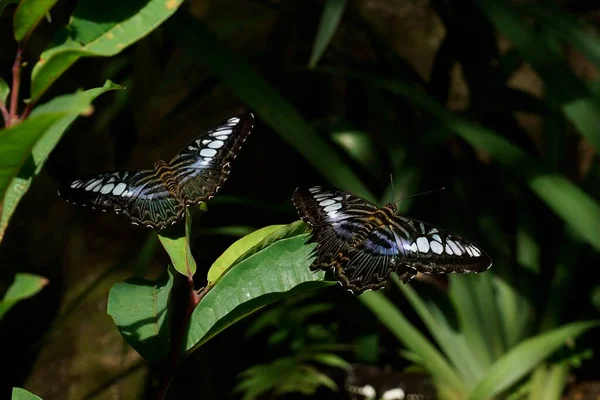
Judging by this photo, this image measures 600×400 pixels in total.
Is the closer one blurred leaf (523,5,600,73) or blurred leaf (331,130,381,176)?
blurred leaf (523,5,600,73)

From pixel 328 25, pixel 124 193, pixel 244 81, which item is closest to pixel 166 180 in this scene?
pixel 124 193

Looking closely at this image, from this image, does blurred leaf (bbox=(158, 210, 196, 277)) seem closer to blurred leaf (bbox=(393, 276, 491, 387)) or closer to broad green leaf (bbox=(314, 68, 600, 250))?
broad green leaf (bbox=(314, 68, 600, 250))

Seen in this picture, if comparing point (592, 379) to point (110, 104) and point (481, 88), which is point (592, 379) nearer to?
point (481, 88)

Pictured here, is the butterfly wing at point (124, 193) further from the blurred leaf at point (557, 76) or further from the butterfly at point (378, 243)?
the blurred leaf at point (557, 76)

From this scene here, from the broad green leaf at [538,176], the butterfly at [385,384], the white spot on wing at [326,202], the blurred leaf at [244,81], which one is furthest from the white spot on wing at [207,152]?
the butterfly at [385,384]

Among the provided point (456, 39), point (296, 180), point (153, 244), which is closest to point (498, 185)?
point (456, 39)

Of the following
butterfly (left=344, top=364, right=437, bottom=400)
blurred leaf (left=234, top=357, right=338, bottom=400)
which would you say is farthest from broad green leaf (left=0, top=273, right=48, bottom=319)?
butterfly (left=344, top=364, right=437, bottom=400)

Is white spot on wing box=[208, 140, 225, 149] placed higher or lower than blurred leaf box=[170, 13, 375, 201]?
higher

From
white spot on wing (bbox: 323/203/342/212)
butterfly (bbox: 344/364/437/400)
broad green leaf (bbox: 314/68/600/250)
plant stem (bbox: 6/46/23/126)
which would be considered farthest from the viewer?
butterfly (bbox: 344/364/437/400)
